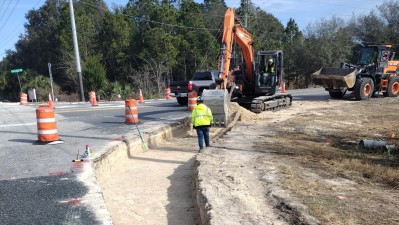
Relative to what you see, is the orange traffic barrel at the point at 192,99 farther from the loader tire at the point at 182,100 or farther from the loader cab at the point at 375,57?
the loader cab at the point at 375,57

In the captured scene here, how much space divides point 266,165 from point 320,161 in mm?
1250

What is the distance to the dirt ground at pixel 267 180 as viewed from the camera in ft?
15.9

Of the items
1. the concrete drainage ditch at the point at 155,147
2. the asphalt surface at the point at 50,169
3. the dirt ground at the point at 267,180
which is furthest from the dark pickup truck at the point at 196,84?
the dirt ground at the point at 267,180

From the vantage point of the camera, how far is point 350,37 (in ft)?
158

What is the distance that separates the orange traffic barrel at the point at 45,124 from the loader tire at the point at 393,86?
1933 cm

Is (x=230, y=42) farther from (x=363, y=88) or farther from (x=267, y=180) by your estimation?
(x=363, y=88)

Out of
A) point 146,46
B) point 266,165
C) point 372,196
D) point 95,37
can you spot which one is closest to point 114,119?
point 266,165

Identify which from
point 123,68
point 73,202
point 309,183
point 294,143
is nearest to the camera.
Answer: point 73,202

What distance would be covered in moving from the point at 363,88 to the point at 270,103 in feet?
21.5

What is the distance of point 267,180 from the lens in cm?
621

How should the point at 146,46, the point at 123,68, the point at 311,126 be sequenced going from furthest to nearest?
the point at 123,68, the point at 146,46, the point at 311,126

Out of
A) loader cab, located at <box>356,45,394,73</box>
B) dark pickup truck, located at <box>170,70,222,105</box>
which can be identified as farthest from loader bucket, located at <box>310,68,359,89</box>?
dark pickup truck, located at <box>170,70,222,105</box>

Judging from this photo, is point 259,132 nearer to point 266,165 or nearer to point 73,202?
point 266,165

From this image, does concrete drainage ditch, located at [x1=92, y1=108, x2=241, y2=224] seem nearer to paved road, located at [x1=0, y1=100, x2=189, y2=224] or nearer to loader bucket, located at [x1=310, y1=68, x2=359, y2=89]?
paved road, located at [x1=0, y1=100, x2=189, y2=224]
